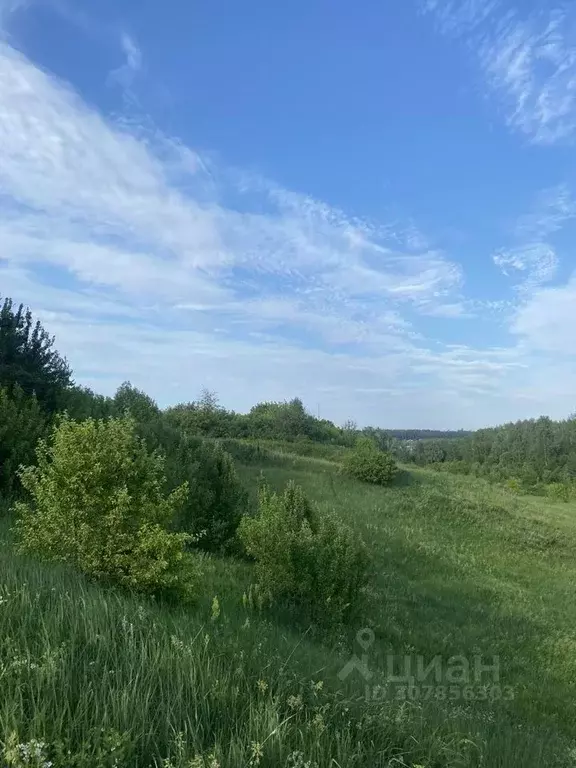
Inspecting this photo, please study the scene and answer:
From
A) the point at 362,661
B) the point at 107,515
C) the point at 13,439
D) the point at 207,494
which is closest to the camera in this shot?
the point at 107,515

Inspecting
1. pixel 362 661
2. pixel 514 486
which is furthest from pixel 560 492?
pixel 362 661

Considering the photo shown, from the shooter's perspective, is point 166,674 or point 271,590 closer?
point 166,674

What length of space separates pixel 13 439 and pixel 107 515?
21.2 ft

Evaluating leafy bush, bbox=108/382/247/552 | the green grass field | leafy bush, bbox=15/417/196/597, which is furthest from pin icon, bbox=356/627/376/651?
leafy bush, bbox=108/382/247/552

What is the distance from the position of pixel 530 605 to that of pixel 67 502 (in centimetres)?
1564

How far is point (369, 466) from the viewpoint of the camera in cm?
3625

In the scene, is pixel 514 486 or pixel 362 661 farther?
pixel 514 486

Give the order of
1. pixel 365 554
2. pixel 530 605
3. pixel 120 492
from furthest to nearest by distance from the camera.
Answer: pixel 530 605, pixel 365 554, pixel 120 492

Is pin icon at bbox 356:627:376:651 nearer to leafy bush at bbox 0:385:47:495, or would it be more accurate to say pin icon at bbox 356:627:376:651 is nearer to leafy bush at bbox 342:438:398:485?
leafy bush at bbox 0:385:47:495

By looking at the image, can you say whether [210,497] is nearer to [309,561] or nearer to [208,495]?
[208,495]

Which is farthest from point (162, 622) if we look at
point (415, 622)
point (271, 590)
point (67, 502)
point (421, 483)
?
point (421, 483)

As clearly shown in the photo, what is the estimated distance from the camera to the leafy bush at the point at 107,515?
582 centimetres

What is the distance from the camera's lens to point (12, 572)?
4.61 meters

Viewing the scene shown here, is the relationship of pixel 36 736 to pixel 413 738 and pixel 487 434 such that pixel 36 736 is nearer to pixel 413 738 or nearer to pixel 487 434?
pixel 413 738
